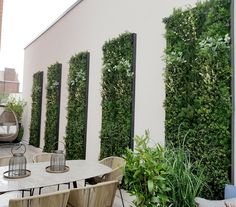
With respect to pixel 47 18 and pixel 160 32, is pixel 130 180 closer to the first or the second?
pixel 160 32

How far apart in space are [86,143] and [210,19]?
3.83m

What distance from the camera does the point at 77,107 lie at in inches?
236

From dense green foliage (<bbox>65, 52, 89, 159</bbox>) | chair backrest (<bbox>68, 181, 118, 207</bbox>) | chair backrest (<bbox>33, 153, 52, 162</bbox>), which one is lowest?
chair backrest (<bbox>68, 181, 118, 207</bbox>)

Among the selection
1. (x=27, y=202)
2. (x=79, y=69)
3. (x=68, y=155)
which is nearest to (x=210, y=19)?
(x=27, y=202)

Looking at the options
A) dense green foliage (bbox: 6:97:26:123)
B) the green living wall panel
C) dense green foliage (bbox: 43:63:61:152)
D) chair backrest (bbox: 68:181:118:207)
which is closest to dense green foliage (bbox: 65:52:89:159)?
dense green foliage (bbox: 43:63:61:152)

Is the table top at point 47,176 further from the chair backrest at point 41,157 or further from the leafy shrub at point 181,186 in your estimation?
the leafy shrub at point 181,186

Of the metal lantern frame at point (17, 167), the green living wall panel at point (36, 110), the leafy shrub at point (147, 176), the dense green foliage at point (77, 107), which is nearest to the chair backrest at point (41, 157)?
the metal lantern frame at point (17, 167)

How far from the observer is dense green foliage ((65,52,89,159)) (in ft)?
19.0

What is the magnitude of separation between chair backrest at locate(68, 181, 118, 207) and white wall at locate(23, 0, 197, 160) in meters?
1.51

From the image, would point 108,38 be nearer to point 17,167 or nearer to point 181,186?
point 17,167

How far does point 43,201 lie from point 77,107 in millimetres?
3959

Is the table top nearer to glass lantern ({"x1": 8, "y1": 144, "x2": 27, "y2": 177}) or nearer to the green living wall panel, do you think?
glass lantern ({"x1": 8, "y1": 144, "x2": 27, "y2": 177})

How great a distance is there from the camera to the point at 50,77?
753cm

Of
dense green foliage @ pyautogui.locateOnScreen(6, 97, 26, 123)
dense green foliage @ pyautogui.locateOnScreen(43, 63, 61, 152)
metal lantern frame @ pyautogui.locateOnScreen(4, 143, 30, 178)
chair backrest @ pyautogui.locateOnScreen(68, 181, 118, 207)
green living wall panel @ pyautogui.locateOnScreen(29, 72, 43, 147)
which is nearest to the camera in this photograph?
chair backrest @ pyautogui.locateOnScreen(68, 181, 118, 207)
